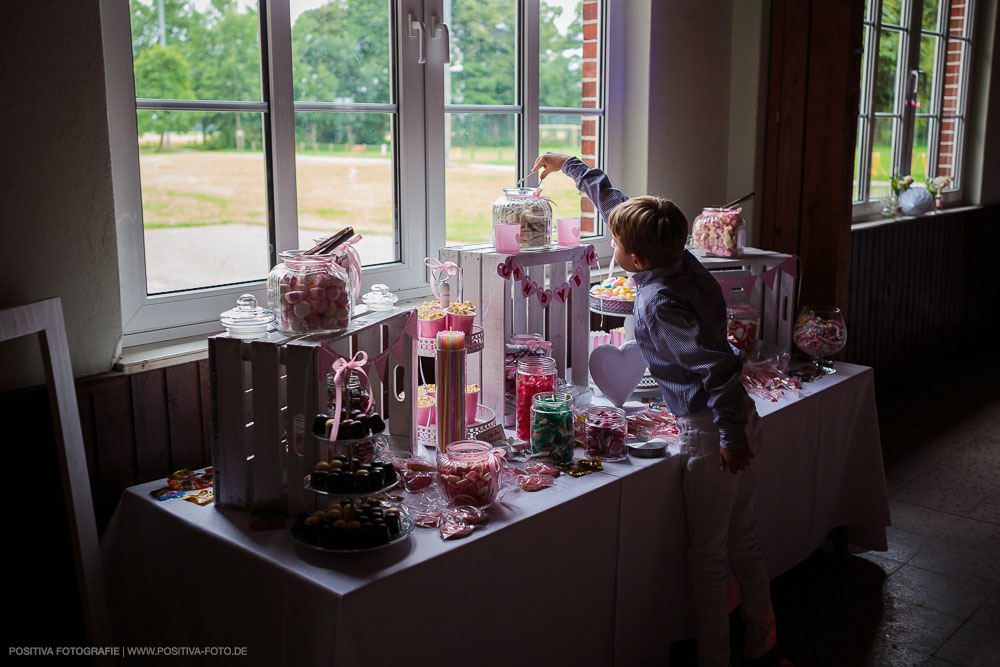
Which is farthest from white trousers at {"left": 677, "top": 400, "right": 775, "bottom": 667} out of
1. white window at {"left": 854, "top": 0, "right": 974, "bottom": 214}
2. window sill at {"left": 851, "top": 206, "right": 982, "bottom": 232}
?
white window at {"left": 854, "top": 0, "right": 974, "bottom": 214}

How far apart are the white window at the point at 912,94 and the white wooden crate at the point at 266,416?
396 centimetres

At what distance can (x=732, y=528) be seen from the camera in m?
2.32

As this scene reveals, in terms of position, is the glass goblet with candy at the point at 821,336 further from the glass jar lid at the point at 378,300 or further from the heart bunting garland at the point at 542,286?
the glass jar lid at the point at 378,300

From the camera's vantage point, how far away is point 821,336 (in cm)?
293

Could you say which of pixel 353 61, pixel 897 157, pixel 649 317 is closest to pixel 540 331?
pixel 649 317

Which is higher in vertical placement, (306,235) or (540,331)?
(306,235)

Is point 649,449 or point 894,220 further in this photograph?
point 894,220

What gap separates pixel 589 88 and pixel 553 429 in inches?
67.0

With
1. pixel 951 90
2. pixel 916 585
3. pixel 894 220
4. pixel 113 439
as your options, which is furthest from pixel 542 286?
pixel 951 90

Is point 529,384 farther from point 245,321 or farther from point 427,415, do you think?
point 245,321

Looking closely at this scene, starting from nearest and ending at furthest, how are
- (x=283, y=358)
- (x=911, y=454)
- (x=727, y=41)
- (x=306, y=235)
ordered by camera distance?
(x=283, y=358) < (x=306, y=235) < (x=727, y=41) < (x=911, y=454)

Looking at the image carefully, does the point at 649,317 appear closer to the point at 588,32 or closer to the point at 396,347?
the point at 396,347

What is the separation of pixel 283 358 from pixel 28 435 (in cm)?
55

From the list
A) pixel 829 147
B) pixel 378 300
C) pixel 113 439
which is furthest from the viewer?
pixel 829 147
